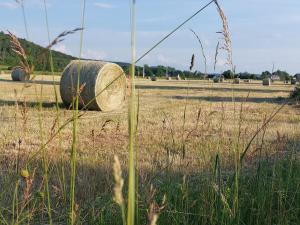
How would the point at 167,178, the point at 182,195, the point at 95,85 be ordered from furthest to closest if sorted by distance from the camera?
the point at 95,85
the point at 167,178
the point at 182,195

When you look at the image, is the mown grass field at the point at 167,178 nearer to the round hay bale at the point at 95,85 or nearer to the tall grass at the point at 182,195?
the tall grass at the point at 182,195

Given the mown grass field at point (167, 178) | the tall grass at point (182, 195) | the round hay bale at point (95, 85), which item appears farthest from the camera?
the round hay bale at point (95, 85)

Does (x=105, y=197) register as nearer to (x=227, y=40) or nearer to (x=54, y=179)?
(x=54, y=179)

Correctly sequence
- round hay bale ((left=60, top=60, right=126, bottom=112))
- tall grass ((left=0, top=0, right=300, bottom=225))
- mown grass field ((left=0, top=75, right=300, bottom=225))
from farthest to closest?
round hay bale ((left=60, top=60, right=126, bottom=112)), mown grass field ((left=0, top=75, right=300, bottom=225)), tall grass ((left=0, top=0, right=300, bottom=225))

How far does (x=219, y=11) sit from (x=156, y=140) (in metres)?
5.39

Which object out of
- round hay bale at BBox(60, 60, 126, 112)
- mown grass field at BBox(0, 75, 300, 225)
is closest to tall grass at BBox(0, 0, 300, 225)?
mown grass field at BBox(0, 75, 300, 225)

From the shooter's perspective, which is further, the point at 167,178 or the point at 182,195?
the point at 167,178

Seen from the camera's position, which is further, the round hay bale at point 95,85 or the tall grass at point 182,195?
the round hay bale at point 95,85

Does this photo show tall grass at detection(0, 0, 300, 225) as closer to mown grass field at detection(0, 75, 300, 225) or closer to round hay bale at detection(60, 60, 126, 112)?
mown grass field at detection(0, 75, 300, 225)

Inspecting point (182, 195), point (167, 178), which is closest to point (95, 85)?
point (167, 178)

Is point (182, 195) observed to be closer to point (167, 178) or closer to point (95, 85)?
point (167, 178)

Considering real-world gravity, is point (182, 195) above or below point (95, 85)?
below

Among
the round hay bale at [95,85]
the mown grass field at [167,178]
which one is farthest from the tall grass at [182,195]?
the round hay bale at [95,85]

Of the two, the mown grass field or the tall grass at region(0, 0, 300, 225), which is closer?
the tall grass at region(0, 0, 300, 225)
